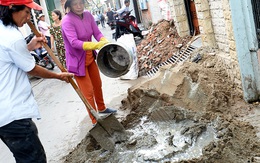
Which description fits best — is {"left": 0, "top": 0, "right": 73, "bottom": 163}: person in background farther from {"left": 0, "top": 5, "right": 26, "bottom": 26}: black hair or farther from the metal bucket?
the metal bucket

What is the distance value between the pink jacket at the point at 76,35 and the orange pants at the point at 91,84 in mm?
126

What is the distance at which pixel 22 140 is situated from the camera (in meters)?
2.84

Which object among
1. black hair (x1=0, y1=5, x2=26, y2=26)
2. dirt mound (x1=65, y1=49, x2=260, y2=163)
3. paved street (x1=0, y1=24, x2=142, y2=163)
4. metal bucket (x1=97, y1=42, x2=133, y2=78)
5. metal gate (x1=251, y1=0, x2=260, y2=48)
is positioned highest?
black hair (x1=0, y1=5, x2=26, y2=26)

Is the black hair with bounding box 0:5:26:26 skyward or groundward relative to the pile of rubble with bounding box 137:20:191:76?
skyward

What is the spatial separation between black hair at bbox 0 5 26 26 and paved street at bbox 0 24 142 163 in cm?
210

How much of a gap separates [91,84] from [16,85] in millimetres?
2094

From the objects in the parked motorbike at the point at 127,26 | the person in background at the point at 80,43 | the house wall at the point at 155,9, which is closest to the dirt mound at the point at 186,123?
the person in background at the point at 80,43

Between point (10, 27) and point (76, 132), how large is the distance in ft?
8.82

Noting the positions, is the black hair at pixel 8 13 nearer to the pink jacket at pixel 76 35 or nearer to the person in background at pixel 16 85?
the person in background at pixel 16 85

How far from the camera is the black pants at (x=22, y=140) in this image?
2.80 m

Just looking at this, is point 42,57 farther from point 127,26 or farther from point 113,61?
point 113,61

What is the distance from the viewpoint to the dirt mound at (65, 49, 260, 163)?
3.31m

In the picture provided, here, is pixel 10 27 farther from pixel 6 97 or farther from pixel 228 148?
pixel 228 148

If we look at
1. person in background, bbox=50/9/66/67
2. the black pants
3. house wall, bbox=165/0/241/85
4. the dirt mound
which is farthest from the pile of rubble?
the black pants
